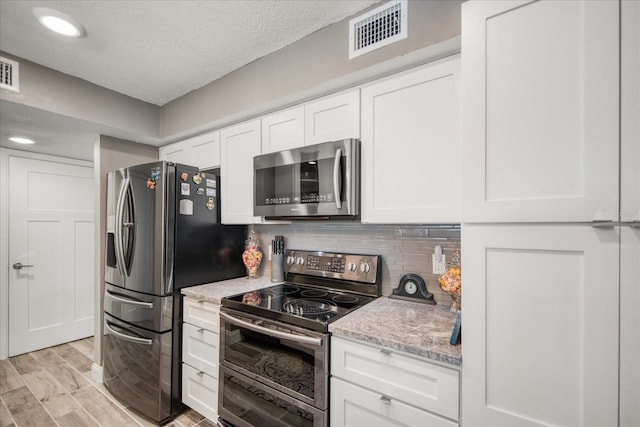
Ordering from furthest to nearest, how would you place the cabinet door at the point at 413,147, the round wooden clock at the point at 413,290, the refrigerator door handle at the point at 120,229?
the refrigerator door handle at the point at 120,229 → the round wooden clock at the point at 413,290 → the cabinet door at the point at 413,147

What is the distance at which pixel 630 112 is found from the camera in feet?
2.67

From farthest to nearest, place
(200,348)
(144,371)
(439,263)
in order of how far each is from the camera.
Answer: (144,371), (200,348), (439,263)

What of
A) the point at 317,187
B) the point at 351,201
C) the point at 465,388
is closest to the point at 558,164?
the point at 465,388

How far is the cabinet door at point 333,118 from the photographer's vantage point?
1700mm

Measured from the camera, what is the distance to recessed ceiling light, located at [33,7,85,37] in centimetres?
157

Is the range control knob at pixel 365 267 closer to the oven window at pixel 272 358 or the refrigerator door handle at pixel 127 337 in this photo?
the oven window at pixel 272 358

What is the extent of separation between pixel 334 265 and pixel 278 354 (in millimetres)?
710

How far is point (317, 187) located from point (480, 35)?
104 cm

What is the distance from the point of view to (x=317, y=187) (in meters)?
1.76

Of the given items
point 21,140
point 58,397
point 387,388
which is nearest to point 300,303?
point 387,388

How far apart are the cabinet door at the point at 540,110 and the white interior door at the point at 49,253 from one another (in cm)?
422

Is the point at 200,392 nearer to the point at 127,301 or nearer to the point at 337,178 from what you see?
the point at 127,301

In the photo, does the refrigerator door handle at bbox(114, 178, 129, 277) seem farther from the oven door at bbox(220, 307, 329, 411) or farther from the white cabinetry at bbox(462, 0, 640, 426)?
the white cabinetry at bbox(462, 0, 640, 426)

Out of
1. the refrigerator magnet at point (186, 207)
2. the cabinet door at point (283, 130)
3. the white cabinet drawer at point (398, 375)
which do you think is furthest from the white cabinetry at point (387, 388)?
the refrigerator magnet at point (186, 207)
